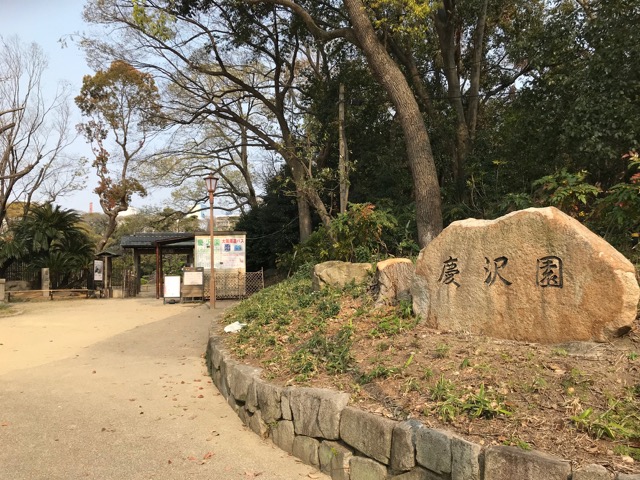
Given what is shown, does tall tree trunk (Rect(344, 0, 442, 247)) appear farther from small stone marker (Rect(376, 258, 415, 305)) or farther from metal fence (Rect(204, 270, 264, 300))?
metal fence (Rect(204, 270, 264, 300))

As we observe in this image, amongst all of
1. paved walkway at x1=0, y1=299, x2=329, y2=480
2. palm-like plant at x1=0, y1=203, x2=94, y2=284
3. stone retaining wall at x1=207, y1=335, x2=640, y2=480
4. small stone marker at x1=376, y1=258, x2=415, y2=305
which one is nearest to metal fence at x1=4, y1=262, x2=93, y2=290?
palm-like plant at x1=0, y1=203, x2=94, y2=284

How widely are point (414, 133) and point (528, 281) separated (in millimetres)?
6339

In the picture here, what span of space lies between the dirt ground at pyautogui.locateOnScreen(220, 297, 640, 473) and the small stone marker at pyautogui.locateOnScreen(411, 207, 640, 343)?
16cm

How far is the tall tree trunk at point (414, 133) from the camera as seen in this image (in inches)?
386

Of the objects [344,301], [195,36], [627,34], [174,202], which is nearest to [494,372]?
[344,301]

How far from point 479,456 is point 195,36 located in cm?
1720

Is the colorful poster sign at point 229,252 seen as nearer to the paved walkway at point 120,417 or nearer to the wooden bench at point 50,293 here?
the paved walkway at point 120,417

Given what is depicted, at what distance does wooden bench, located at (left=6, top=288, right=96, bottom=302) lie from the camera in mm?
19953

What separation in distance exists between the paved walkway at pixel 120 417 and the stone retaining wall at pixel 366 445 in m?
0.19

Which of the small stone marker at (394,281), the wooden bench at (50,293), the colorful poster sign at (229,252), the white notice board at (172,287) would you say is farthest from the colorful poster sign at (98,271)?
the small stone marker at (394,281)

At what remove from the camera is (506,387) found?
352 cm

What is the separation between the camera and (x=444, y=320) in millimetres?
4906

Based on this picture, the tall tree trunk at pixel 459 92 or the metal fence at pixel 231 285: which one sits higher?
the tall tree trunk at pixel 459 92

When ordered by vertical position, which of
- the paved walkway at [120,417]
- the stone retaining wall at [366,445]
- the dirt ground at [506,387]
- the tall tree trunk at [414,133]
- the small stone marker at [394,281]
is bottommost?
the paved walkway at [120,417]
